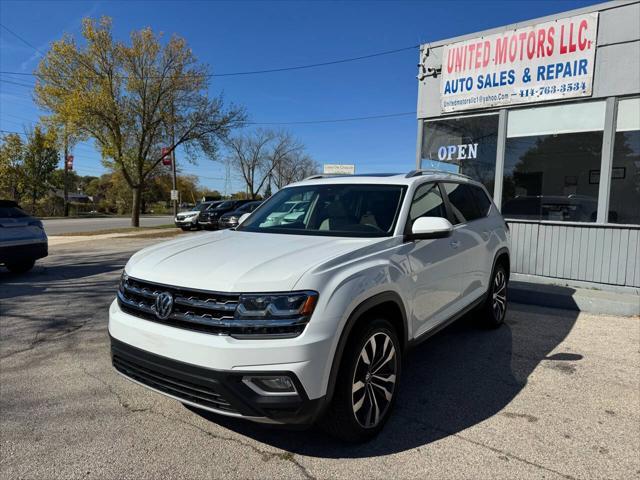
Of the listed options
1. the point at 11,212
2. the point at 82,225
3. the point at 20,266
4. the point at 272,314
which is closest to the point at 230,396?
the point at 272,314

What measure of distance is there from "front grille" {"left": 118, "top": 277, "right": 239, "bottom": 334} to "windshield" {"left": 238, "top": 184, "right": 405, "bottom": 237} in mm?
1194

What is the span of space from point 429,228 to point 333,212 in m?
0.94

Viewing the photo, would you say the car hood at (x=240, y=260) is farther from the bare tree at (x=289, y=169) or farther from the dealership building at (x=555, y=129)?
the bare tree at (x=289, y=169)

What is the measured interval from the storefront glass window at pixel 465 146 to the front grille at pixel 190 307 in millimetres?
7452

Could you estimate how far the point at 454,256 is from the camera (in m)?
4.06

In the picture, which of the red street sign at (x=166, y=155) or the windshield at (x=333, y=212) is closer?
the windshield at (x=333, y=212)

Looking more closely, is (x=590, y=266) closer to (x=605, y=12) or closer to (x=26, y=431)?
(x=605, y=12)

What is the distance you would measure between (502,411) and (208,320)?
7.69 feet

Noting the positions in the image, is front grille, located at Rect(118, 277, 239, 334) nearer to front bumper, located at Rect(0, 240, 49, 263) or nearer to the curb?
the curb

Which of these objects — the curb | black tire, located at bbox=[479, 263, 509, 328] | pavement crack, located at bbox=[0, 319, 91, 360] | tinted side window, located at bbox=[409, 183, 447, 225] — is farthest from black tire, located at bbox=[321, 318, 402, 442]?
the curb

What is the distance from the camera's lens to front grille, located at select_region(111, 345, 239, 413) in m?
2.48

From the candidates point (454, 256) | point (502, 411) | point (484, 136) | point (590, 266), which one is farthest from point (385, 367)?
point (484, 136)

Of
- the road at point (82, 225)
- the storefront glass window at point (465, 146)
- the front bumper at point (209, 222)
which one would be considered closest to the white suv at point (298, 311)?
the storefront glass window at point (465, 146)

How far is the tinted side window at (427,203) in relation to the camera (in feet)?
12.2
